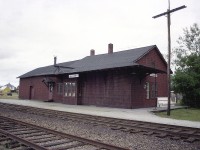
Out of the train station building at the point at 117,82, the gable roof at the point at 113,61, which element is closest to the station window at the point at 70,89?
the train station building at the point at 117,82

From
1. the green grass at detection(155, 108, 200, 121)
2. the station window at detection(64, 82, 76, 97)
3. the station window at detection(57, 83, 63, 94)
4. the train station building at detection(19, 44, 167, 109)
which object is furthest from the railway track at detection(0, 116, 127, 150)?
the station window at detection(57, 83, 63, 94)

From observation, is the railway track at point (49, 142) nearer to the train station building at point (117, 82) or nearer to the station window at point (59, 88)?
the train station building at point (117, 82)

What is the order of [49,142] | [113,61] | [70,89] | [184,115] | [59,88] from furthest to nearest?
[59,88]
[70,89]
[113,61]
[184,115]
[49,142]

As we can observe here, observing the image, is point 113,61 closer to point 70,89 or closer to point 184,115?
point 70,89

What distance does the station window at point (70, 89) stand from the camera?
2606cm

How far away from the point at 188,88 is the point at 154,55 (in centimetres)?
514

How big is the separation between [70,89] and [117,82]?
713 cm

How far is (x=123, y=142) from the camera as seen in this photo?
740cm

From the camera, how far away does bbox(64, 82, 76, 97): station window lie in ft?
85.5

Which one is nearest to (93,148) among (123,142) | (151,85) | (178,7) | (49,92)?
(123,142)

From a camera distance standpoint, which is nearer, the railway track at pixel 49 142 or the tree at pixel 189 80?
the railway track at pixel 49 142

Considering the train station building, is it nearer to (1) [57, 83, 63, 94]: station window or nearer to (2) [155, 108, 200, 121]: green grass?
(1) [57, 83, 63, 94]: station window

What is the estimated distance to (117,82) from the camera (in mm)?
21750

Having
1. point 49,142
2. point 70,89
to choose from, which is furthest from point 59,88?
point 49,142
